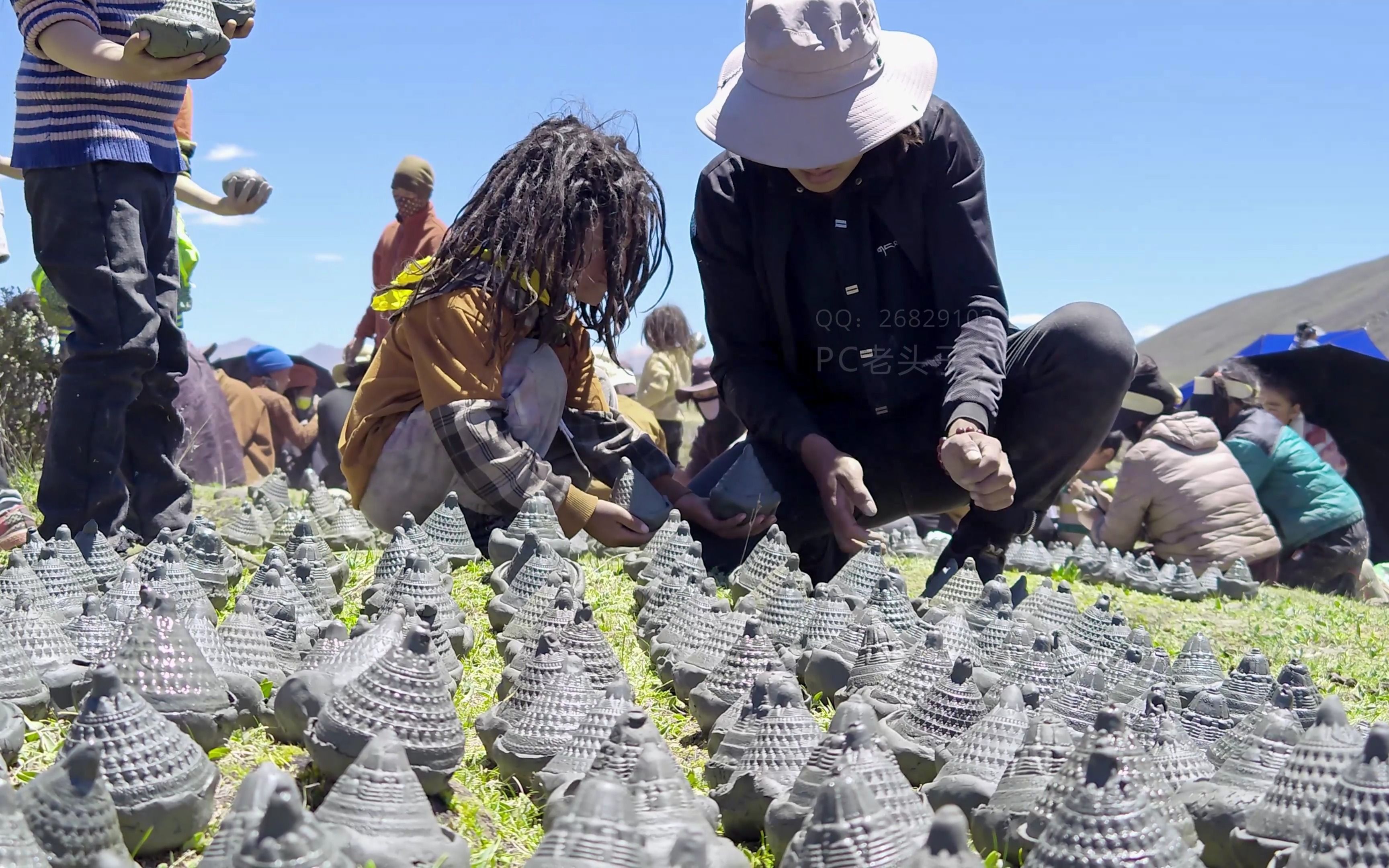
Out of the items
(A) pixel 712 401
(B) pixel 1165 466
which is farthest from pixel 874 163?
(A) pixel 712 401

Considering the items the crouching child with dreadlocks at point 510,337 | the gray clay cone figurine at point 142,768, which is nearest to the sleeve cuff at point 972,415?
the crouching child with dreadlocks at point 510,337

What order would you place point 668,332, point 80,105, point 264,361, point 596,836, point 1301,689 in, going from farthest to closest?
point 264,361
point 668,332
point 80,105
point 1301,689
point 596,836

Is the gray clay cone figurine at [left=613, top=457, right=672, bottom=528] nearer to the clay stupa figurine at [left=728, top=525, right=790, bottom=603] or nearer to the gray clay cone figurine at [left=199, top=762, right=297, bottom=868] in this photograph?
the clay stupa figurine at [left=728, top=525, right=790, bottom=603]

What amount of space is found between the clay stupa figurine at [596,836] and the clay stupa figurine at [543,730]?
58cm

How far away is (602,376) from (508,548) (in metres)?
3.45

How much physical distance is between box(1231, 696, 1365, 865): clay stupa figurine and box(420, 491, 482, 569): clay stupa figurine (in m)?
2.59

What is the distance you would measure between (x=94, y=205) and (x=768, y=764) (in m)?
2.84

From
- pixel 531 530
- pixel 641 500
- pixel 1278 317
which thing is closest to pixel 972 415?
pixel 641 500

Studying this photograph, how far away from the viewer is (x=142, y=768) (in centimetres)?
178

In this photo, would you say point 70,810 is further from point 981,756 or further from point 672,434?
point 672,434

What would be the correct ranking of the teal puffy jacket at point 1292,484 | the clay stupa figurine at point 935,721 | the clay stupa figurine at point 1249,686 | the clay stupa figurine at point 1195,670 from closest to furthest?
the clay stupa figurine at point 935,721
the clay stupa figurine at point 1249,686
the clay stupa figurine at point 1195,670
the teal puffy jacket at point 1292,484

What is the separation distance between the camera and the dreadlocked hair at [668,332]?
1018 centimetres

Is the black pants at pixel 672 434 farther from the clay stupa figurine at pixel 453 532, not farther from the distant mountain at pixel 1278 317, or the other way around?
the distant mountain at pixel 1278 317

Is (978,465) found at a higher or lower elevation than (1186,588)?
higher
